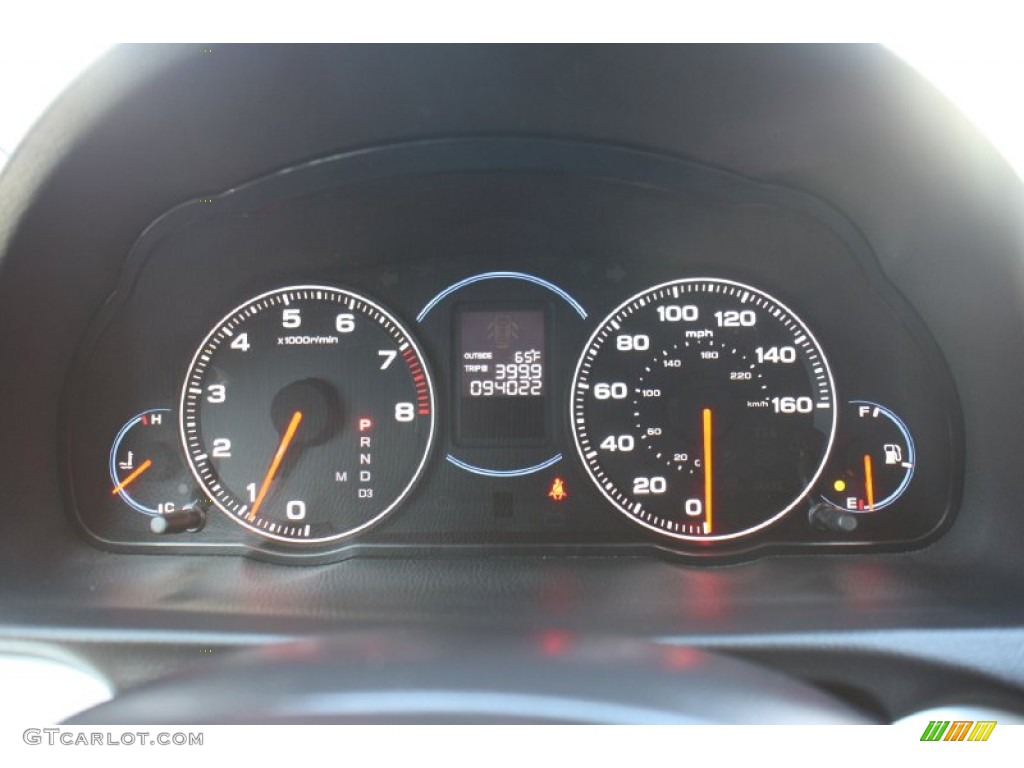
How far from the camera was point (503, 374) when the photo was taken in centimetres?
338

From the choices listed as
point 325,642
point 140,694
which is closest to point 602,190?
point 325,642

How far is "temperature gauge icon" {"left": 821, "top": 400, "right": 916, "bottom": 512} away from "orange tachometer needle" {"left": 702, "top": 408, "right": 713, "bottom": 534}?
1.16 feet

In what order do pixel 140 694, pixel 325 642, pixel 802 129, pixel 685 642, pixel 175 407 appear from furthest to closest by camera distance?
pixel 175 407, pixel 802 129, pixel 685 642, pixel 325 642, pixel 140 694

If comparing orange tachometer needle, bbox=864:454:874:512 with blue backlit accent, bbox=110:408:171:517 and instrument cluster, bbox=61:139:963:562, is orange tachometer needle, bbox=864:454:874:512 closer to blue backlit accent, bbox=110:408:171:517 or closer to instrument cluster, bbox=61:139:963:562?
instrument cluster, bbox=61:139:963:562

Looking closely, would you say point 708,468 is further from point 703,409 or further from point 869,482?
point 869,482

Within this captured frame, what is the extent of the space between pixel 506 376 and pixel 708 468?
2.31 ft

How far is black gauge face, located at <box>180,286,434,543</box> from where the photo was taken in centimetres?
329

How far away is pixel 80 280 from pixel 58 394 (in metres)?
0.36

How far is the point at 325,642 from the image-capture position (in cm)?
230

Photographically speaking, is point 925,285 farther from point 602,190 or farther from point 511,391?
point 511,391
